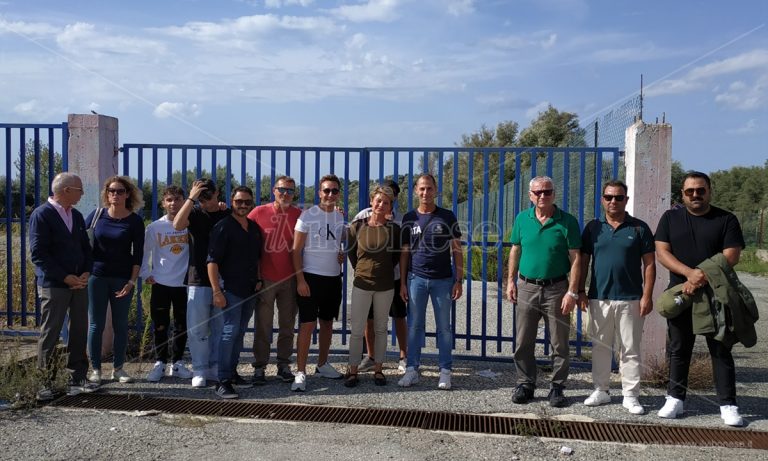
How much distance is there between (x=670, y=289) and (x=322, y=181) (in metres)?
3.12

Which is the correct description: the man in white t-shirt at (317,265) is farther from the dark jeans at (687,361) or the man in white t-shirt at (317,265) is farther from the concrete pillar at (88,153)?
the dark jeans at (687,361)

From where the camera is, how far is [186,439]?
4.31m

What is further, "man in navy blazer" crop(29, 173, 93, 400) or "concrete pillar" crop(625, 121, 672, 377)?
"concrete pillar" crop(625, 121, 672, 377)

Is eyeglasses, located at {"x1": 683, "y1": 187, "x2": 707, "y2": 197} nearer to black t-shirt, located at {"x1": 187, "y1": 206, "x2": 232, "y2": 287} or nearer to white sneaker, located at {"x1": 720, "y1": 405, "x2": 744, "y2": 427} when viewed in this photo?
white sneaker, located at {"x1": 720, "y1": 405, "x2": 744, "y2": 427}

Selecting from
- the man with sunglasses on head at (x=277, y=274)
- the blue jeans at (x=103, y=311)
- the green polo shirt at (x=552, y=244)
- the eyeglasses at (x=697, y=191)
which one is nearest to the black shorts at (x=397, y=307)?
the man with sunglasses on head at (x=277, y=274)

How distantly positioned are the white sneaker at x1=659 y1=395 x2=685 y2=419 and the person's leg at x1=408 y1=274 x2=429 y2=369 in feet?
6.91

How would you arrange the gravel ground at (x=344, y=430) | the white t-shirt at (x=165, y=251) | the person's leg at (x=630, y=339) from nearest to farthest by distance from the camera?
the gravel ground at (x=344, y=430), the person's leg at (x=630, y=339), the white t-shirt at (x=165, y=251)

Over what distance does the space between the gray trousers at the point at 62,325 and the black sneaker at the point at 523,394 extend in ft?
12.5

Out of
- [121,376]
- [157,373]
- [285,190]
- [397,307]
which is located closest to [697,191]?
[397,307]

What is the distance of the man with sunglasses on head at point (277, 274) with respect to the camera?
560cm

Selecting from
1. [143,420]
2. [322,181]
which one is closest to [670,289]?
[322,181]

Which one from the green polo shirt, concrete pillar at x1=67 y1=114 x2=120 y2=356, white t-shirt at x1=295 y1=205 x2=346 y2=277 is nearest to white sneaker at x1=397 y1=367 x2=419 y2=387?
white t-shirt at x1=295 y1=205 x2=346 y2=277

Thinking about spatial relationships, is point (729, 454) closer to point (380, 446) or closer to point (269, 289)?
point (380, 446)

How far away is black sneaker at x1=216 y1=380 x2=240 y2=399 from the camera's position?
5.25m
